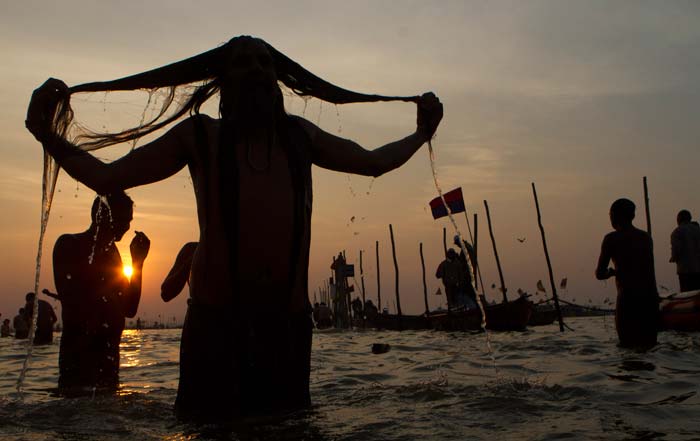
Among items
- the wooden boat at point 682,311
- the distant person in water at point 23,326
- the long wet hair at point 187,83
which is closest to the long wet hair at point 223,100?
the long wet hair at point 187,83

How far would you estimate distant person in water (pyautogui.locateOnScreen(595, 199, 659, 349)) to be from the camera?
7742 mm

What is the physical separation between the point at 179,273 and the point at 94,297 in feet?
3.97

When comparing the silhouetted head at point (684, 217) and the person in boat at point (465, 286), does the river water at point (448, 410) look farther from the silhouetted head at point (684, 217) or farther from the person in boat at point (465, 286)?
the person in boat at point (465, 286)

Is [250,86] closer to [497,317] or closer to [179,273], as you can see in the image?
[179,273]

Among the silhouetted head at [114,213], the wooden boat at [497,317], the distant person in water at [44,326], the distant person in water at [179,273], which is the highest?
the silhouetted head at [114,213]

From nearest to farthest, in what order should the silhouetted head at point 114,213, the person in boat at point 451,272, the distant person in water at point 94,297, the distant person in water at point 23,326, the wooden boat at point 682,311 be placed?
the distant person in water at point 94,297 < the silhouetted head at point 114,213 < the wooden boat at point 682,311 < the person in boat at point 451,272 < the distant person in water at point 23,326

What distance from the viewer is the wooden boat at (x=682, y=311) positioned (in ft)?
40.5

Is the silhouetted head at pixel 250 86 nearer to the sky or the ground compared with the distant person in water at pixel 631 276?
nearer to the sky

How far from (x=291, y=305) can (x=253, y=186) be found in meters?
0.54

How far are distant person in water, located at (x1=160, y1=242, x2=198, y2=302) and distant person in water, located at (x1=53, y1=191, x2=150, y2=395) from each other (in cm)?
102

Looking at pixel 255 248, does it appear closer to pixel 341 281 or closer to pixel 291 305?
pixel 291 305

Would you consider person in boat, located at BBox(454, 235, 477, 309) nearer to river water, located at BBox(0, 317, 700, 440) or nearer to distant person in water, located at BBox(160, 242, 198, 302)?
river water, located at BBox(0, 317, 700, 440)

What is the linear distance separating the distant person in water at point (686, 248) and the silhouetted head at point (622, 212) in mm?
6933

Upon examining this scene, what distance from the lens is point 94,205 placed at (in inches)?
188
